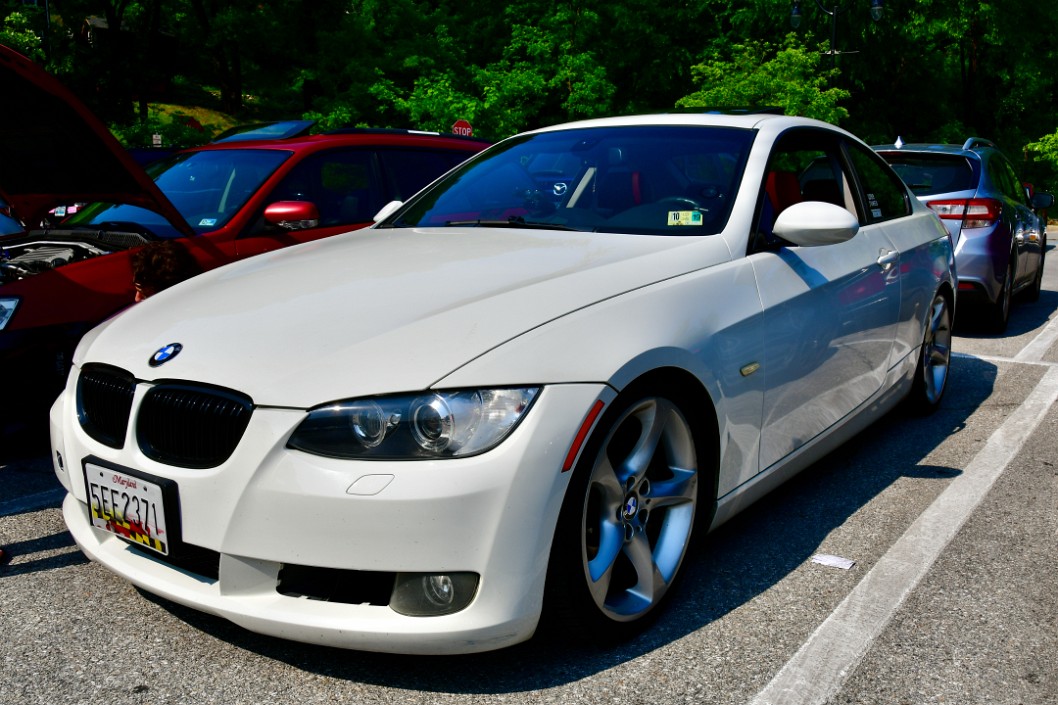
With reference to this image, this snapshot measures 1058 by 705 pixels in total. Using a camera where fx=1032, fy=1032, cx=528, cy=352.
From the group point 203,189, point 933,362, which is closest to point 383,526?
point 933,362

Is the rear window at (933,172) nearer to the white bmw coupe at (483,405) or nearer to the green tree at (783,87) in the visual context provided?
the white bmw coupe at (483,405)

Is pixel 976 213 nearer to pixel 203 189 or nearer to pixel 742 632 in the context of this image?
pixel 203 189

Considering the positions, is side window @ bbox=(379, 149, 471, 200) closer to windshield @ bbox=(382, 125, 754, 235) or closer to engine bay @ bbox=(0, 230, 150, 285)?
engine bay @ bbox=(0, 230, 150, 285)

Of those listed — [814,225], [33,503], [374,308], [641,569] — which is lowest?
[33,503]

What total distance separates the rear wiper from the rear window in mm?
5457

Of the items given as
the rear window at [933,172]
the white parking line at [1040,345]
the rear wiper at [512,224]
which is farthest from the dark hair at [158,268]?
the rear window at [933,172]

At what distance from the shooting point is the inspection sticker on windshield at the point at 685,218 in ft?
11.8

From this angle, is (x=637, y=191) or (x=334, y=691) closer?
(x=334, y=691)

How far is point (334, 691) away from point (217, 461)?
0.66m

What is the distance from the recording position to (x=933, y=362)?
558 centimetres

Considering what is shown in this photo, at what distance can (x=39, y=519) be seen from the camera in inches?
156

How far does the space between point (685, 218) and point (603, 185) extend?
466 millimetres

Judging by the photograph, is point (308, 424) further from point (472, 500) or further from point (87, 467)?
point (87, 467)

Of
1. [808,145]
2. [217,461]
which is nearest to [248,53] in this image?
[808,145]
